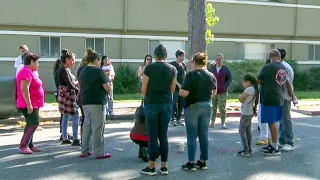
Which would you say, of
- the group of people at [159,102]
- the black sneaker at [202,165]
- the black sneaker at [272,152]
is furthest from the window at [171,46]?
the black sneaker at [202,165]

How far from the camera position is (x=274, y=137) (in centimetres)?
860

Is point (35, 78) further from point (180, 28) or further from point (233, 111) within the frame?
point (180, 28)

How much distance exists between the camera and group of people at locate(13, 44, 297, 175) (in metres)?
6.98

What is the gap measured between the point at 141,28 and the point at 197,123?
1484 centimetres

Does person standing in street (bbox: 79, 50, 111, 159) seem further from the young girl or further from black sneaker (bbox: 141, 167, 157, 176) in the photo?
the young girl

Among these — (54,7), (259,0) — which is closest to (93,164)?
(54,7)

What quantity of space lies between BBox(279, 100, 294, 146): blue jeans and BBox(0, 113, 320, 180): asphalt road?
32cm

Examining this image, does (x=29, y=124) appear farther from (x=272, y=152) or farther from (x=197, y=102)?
(x=272, y=152)

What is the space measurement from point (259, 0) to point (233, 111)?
10676 mm

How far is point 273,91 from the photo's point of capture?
843 cm

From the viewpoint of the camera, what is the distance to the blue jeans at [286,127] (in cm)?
898

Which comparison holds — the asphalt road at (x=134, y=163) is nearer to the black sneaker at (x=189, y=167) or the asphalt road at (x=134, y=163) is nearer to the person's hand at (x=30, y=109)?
the black sneaker at (x=189, y=167)

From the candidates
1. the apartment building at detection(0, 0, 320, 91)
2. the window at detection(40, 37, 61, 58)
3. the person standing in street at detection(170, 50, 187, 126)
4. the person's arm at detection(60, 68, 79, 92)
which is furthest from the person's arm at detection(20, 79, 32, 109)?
the window at detection(40, 37, 61, 58)

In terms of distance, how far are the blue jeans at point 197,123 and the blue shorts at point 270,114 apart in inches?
65.4
